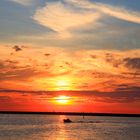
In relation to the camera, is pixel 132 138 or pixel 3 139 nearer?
pixel 3 139

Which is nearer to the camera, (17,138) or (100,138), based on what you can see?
(17,138)

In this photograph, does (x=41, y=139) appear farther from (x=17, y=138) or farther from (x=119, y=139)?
(x=119, y=139)

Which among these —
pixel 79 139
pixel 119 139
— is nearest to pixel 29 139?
pixel 79 139

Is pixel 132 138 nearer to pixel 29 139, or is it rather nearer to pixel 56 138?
pixel 56 138

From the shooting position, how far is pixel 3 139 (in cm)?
8569

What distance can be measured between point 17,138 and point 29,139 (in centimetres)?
301

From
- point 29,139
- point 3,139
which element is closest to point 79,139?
point 29,139

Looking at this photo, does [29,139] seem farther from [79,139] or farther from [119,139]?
[119,139]

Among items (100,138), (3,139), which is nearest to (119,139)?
(100,138)

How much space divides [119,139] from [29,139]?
67.1 ft

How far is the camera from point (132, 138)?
9706cm

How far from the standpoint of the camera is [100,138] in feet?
313

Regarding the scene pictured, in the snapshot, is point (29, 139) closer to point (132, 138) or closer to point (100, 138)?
point (100, 138)

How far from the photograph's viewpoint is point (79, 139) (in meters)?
92.5
